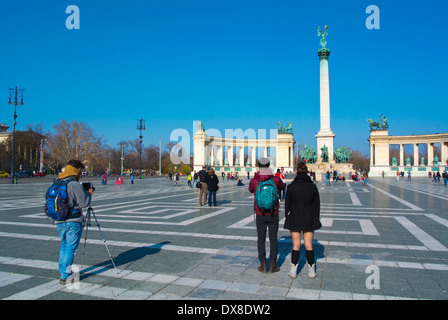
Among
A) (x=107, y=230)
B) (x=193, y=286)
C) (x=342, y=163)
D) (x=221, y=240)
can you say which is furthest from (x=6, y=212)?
(x=342, y=163)

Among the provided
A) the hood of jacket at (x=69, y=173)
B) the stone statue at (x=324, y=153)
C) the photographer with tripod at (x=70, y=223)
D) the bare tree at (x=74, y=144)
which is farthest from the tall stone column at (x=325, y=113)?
the photographer with tripod at (x=70, y=223)

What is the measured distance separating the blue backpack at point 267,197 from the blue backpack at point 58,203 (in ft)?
9.13

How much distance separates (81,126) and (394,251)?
66.3 m

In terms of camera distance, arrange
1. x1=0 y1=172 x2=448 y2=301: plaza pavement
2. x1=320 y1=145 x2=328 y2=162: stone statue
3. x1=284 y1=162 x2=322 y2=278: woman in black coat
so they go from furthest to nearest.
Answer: x1=320 y1=145 x2=328 y2=162: stone statue
x1=284 y1=162 x2=322 y2=278: woman in black coat
x1=0 y1=172 x2=448 y2=301: plaza pavement

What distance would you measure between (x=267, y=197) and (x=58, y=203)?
9.96 feet

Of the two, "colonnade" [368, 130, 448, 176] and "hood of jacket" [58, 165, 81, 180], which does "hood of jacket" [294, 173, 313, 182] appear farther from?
"colonnade" [368, 130, 448, 176]

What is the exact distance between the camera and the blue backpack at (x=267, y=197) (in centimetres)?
506

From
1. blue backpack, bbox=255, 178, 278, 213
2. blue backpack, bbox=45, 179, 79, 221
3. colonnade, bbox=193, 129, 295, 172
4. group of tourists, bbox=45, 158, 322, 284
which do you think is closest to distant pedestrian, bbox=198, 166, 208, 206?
group of tourists, bbox=45, 158, 322, 284

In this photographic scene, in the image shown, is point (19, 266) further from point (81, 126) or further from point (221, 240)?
point (81, 126)

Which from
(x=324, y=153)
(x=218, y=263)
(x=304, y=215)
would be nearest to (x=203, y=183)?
(x=218, y=263)

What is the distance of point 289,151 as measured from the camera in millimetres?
85375

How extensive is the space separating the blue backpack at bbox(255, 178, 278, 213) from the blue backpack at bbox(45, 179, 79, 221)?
2.78 m

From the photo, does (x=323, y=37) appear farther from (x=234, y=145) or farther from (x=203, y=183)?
(x=203, y=183)

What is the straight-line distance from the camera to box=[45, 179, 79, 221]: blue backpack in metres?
4.53
